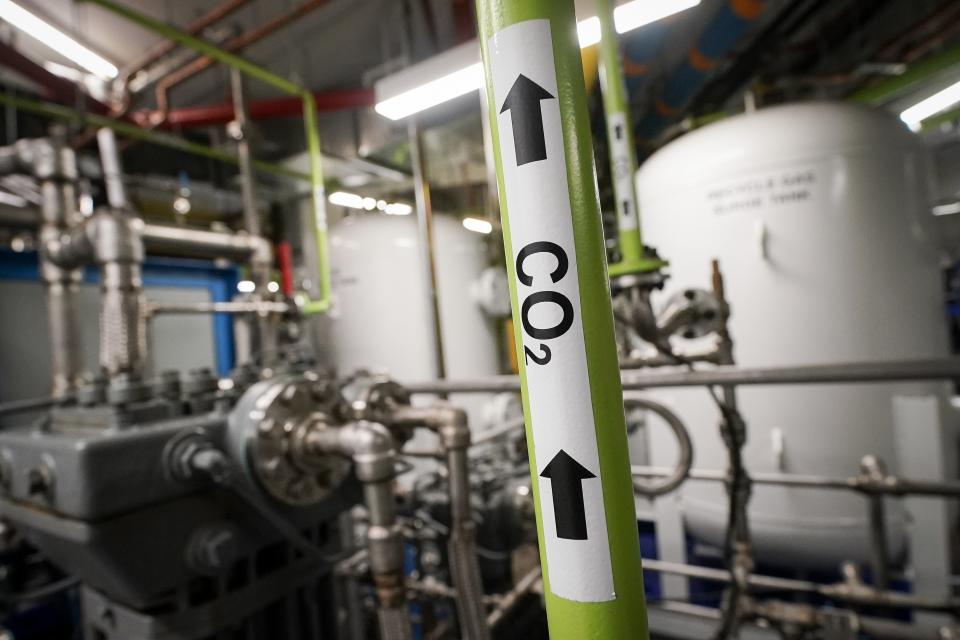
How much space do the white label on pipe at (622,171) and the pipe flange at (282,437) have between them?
594 mm

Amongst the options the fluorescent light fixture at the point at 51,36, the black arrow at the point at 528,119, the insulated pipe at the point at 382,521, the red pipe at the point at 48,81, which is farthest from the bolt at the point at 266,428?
the red pipe at the point at 48,81

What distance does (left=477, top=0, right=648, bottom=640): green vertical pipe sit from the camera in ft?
0.97

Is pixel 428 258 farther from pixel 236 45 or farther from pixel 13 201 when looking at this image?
pixel 13 201

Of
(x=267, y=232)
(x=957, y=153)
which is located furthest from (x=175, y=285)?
(x=957, y=153)

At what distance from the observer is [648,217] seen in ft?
6.35

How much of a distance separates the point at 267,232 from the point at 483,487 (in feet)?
10.6

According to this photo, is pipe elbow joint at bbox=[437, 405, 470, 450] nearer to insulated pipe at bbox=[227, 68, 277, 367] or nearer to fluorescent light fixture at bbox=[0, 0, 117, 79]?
insulated pipe at bbox=[227, 68, 277, 367]

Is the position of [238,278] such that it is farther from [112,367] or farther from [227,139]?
[112,367]

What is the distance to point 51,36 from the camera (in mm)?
1692

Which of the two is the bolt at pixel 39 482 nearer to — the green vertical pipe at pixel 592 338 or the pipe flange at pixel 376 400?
the pipe flange at pixel 376 400

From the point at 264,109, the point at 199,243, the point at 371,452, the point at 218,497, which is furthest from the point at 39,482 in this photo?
the point at 264,109

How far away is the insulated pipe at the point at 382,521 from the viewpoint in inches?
27.2

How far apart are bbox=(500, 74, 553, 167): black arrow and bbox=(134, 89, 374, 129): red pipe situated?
2.61 metres

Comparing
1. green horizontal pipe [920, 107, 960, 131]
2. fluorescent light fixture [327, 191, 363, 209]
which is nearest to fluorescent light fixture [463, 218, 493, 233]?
fluorescent light fixture [327, 191, 363, 209]
